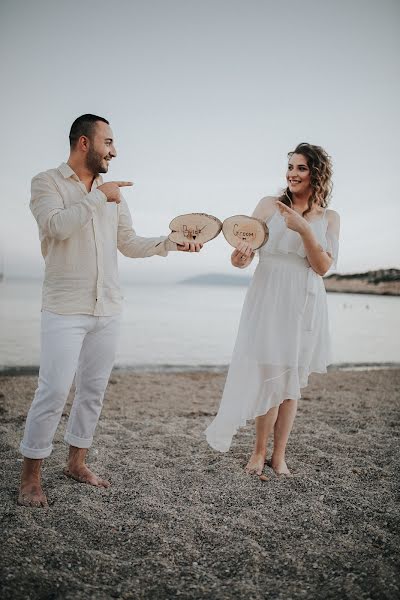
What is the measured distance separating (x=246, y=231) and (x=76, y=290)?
1.12 metres

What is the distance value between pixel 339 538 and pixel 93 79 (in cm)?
705

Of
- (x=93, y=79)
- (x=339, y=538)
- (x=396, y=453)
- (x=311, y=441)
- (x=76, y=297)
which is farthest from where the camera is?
(x=93, y=79)

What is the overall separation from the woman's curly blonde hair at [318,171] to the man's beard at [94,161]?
128 centimetres


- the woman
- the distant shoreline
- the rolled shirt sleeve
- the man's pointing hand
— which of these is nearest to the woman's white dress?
the woman

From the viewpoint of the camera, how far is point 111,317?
2588mm

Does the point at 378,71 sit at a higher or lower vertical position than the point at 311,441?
higher

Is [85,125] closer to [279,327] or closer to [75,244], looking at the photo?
[75,244]

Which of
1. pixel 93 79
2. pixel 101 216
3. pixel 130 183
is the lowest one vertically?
pixel 101 216

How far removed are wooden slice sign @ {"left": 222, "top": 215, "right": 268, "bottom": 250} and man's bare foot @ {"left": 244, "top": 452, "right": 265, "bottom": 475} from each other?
4.97 feet

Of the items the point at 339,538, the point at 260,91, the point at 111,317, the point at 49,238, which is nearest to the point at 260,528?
the point at 339,538

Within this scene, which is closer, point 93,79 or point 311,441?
point 311,441

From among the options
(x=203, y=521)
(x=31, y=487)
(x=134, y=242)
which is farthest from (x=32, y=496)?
(x=134, y=242)

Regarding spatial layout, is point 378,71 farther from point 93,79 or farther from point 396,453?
point 396,453

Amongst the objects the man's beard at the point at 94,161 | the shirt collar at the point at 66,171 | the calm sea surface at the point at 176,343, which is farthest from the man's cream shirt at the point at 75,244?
the calm sea surface at the point at 176,343
